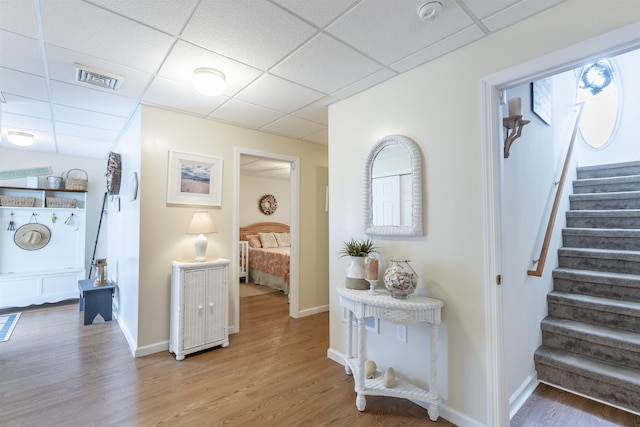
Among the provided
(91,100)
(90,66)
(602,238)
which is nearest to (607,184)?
(602,238)

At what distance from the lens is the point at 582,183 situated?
11.2 ft

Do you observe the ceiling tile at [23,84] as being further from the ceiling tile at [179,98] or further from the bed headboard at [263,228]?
the bed headboard at [263,228]

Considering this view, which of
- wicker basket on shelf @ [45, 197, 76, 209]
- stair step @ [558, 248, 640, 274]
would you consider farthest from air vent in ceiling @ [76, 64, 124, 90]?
stair step @ [558, 248, 640, 274]

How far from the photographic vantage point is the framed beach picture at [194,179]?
286 cm

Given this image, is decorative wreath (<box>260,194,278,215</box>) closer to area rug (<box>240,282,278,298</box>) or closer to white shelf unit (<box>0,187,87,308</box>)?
area rug (<box>240,282,278,298</box>)

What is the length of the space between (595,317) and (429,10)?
2710mm

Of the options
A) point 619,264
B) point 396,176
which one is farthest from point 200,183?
point 619,264

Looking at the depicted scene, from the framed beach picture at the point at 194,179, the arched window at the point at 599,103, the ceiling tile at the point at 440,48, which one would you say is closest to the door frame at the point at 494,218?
the ceiling tile at the point at 440,48

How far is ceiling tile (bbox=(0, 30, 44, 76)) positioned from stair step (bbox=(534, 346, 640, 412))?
4.21m

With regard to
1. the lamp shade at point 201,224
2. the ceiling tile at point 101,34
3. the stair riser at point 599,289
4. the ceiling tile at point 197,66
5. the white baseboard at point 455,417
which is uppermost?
the ceiling tile at point 197,66

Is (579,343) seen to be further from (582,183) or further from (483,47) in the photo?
(483,47)

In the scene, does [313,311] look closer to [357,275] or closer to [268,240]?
[357,275]

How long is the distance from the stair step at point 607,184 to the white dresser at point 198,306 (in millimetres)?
4258

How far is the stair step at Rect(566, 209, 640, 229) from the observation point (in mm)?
2740
